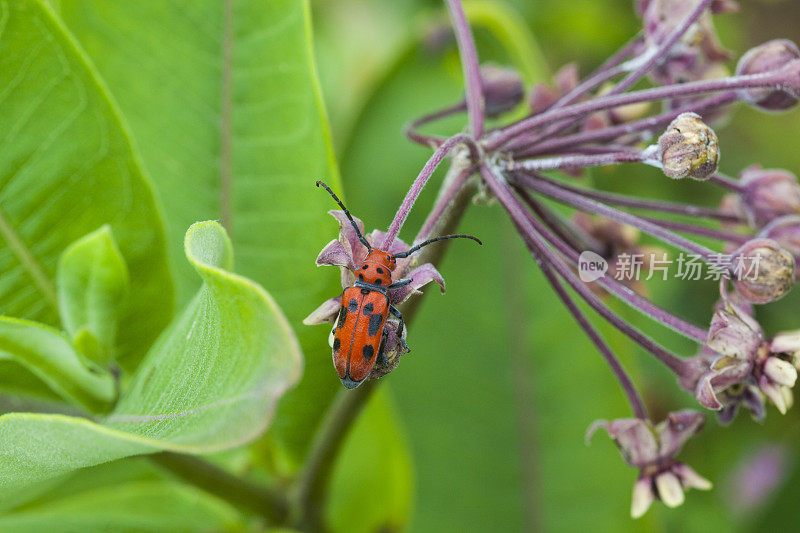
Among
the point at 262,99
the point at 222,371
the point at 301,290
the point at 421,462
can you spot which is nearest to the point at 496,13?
the point at 262,99

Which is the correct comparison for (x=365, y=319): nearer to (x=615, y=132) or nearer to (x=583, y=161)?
(x=583, y=161)

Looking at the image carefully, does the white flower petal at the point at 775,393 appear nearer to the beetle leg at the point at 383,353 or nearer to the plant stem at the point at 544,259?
the plant stem at the point at 544,259

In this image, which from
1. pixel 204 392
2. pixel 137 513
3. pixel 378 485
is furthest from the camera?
pixel 378 485

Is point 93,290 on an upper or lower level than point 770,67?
lower

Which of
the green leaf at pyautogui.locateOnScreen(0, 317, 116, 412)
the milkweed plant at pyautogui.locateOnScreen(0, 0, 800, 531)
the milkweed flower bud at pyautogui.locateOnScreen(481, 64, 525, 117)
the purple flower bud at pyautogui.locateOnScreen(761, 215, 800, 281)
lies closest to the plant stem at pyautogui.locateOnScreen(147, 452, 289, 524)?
the milkweed plant at pyautogui.locateOnScreen(0, 0, 800, 531)

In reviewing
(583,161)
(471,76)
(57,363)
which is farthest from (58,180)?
(583,161)

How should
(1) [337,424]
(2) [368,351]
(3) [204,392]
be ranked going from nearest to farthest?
1. (3) [204,392]
2. (2) [368,351]
3. (1) [337,424]

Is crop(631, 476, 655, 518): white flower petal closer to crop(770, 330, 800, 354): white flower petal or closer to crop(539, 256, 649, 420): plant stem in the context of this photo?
crop(539, 256, 649, 420): plant stem
